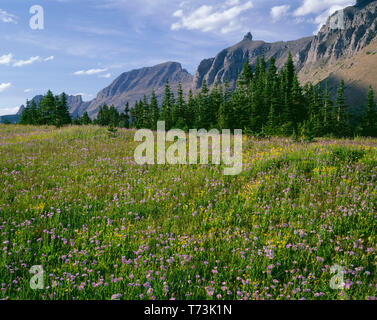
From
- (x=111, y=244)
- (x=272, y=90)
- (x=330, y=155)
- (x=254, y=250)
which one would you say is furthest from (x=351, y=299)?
(x=272, y=90)

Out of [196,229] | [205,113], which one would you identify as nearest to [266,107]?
[205,113]

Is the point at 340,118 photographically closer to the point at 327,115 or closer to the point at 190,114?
the point at 327,115

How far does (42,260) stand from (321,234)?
483 cm

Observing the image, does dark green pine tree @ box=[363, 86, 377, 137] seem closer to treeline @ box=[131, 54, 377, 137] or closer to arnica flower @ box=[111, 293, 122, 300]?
treeline @ box=[131, 54, 377, 137]

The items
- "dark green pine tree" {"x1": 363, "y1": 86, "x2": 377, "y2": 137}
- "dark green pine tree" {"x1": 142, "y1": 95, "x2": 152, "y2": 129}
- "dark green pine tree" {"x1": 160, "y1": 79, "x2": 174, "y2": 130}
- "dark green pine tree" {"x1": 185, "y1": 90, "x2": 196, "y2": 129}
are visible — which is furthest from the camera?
"dark green pine tree" {"x1": 142, "y1": 95, "x2": 152, "y2": 129}

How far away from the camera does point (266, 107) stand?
41.8 m

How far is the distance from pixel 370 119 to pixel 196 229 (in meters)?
64.1

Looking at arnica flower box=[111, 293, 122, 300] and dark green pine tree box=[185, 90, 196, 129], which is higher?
dark green pine tree box=[185, 90, 196, 129]

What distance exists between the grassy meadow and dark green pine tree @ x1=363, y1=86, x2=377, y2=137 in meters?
54.9

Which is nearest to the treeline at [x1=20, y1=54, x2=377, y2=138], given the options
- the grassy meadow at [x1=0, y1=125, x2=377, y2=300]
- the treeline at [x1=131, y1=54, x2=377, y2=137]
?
the treeline at [x1=131, y1=54, x2=377, y2=137]

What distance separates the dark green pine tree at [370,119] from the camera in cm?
5103

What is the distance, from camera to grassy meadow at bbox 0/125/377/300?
3.31 m

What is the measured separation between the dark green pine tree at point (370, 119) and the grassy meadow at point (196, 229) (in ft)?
180
